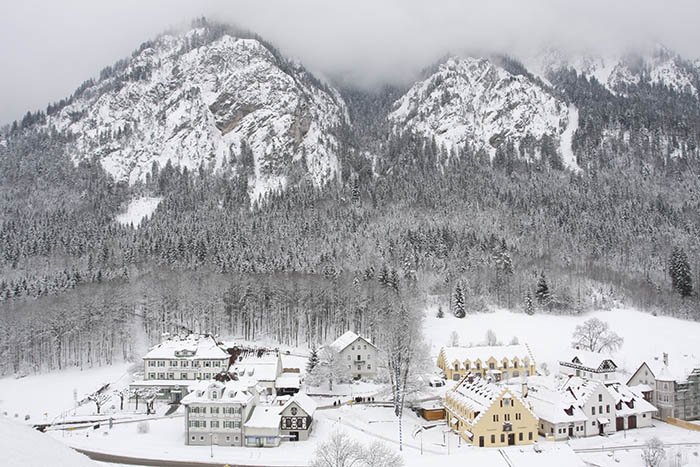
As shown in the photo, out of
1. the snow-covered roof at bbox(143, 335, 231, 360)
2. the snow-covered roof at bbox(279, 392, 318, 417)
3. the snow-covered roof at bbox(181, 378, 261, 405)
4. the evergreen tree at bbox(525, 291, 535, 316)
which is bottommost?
the snow-covered roof at bbox(279, 392, 318, 417)

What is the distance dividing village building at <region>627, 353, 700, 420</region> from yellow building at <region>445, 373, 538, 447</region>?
19320 millimetres

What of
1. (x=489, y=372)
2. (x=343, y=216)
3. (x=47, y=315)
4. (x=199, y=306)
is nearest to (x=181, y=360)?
(x=199, y=306)

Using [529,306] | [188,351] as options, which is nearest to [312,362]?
[188,351]

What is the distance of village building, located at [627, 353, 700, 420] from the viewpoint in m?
63.4

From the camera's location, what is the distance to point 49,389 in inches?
2835

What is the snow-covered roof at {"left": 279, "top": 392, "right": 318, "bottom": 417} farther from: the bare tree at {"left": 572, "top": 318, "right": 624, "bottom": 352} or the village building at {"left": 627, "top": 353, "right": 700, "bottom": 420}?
the bare tree at {"left": 572, "top": 318, "right": 624, "bottom": 352}

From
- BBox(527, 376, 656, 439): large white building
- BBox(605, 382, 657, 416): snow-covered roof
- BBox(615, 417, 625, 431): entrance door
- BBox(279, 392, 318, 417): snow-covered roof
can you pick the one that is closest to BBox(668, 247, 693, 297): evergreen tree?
BBox(527, 376, 656, 439): large white building

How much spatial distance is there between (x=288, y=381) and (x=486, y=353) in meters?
29.2

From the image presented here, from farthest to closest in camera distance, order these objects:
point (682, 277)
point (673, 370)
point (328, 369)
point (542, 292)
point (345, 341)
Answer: point (682, 277), point (542, 292), point (345, 341), point (328, 369), point (673, 370)

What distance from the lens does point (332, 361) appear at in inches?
2717

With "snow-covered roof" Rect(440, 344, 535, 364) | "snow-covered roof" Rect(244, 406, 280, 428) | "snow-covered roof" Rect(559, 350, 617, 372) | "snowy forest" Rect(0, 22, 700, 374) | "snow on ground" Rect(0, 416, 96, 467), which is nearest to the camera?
"snow on ground" Rect(0, 416, 96, 467)

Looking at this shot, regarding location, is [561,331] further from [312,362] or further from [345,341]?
[312,362]

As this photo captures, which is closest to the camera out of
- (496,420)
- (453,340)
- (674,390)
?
(496,420)

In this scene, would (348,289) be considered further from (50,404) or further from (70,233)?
(70,233)
